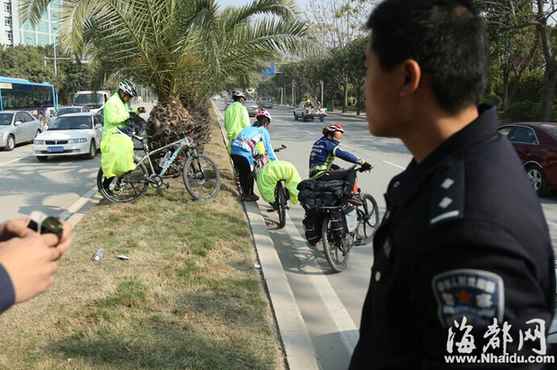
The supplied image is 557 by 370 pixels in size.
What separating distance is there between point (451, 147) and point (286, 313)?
3.31 meters

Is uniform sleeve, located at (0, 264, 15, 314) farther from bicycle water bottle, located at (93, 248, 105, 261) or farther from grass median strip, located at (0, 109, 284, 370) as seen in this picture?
bicycle water bottle, located at (93, 248, 105, 261)

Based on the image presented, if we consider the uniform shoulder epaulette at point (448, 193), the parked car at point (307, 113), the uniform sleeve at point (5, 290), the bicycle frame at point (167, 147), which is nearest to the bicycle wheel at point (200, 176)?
the bicycle frame at point (167, 147)

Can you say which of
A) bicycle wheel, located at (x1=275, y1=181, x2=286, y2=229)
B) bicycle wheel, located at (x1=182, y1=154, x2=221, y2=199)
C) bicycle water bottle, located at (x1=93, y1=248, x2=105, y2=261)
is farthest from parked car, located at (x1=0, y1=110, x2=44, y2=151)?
bicycle water bottle, located at (x1=93, y1=248, x2=105, y2=261)

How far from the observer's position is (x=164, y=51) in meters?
9.64

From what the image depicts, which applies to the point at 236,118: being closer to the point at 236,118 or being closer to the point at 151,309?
the point at 236,118

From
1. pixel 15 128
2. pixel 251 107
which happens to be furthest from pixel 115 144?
pixel 251 107

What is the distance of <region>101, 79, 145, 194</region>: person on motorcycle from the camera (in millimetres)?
7867

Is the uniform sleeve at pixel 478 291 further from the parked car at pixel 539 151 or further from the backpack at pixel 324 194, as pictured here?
the parked car at pixel 539 151

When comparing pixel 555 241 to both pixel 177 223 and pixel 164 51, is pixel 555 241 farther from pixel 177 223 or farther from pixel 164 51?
pixel 164 51

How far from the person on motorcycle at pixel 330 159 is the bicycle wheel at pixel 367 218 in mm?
542

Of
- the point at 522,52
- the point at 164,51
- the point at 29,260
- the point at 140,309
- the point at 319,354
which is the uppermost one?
the point at 522,52

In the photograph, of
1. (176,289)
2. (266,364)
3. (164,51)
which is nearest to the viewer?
(266,364)

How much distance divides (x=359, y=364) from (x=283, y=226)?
6.07m

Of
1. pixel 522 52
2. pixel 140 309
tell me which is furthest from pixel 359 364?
pixel 522 52
